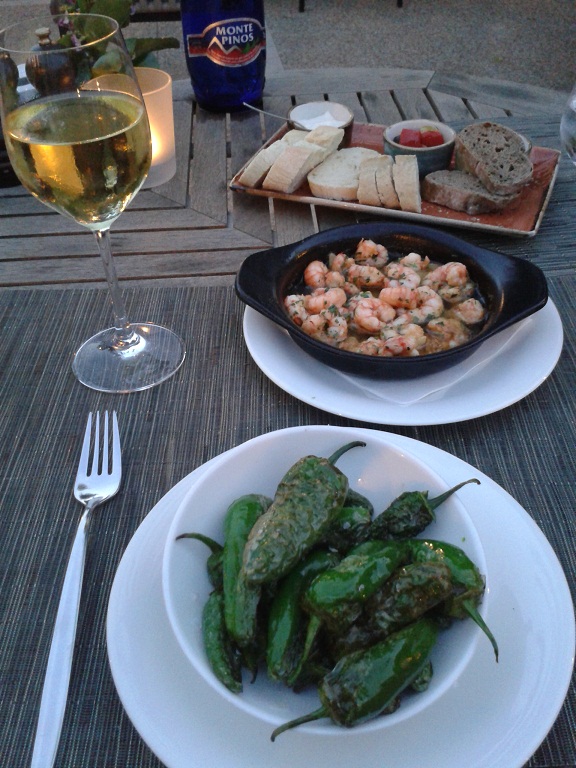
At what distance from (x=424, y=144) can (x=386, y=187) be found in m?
0.22

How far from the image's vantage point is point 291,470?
58 centimetres

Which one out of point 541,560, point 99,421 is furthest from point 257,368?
point 541,560

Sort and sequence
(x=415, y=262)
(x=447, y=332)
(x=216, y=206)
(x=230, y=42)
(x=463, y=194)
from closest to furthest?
(x=447, y=332), (x=415, y=262), (x=463, y=194), (x=216, y=206), (x=230, y=42)

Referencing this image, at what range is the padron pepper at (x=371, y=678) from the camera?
44 centimetres

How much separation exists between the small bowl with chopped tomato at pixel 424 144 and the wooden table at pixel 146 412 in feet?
0.71

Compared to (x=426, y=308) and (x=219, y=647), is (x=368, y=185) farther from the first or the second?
(x=219, y=647)

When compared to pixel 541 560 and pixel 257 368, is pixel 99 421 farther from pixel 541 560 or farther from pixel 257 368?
pixel 541 560

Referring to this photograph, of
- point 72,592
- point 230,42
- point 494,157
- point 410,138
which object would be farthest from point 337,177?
point 72,592

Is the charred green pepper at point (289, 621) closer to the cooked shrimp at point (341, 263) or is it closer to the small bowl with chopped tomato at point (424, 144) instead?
the cooked shrimp at point (341, 263)

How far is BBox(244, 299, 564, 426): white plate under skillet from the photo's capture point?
2.62 ft

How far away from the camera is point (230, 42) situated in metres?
1.59

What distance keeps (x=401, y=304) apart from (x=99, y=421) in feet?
1.56

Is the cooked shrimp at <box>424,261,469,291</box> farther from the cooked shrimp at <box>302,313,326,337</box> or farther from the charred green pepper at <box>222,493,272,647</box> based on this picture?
the charred green pepper at <box>222,493,272,647</box>

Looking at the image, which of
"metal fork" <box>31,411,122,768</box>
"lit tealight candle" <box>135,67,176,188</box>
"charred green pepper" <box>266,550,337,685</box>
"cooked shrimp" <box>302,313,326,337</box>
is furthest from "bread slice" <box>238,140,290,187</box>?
"charred green pepper" <box>266,550,337,685</box>
